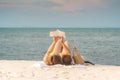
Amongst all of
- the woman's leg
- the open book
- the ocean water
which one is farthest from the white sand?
the ocean water

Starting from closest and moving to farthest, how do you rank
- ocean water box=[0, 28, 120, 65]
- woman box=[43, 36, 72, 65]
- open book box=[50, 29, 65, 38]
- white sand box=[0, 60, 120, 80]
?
white sand box=[0, 60, 120, 80], woman box=[43, 36, 72, 65], open book box=[50, 29, 65, 38], ocean water box=[0, 28, 120, 65]

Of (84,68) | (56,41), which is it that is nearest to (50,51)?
(56,41)

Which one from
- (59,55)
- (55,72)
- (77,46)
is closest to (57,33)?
(59,55)

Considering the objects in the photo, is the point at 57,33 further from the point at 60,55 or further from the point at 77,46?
the point at 77,46

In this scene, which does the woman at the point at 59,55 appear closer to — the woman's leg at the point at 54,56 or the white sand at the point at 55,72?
the woman's leg at the point at 54,56

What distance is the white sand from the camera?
26.3ft

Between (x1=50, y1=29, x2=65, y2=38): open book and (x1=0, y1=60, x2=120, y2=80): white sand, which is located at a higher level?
(x1=50, y1=29, x2=65, y2=38): open book

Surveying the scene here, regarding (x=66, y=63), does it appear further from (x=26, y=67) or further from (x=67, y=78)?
(x=67, y=78)

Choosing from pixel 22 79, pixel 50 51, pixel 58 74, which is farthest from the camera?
pixel 50 51

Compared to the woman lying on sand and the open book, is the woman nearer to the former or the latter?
the woman lying on sand

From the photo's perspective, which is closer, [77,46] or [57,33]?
[57,33]

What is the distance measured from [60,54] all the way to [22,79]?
6.62 feet

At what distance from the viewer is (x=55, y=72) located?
861cm

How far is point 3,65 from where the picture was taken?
32.3 ft
